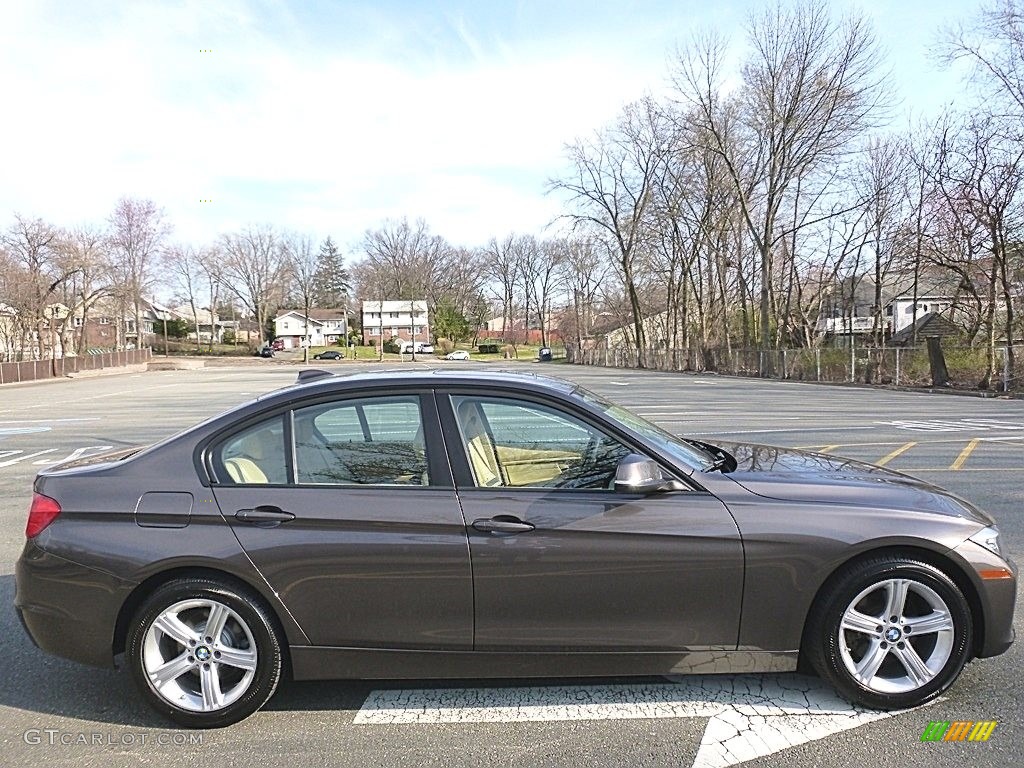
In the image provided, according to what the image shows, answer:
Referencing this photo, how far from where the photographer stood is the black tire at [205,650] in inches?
119

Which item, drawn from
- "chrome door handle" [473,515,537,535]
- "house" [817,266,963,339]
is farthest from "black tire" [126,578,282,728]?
"house" [817,266,963,339]

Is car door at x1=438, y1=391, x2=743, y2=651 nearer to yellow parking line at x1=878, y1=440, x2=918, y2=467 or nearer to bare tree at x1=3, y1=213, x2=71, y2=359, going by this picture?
yellow parking line at x1=878, y1=440, x2=918, y2=467

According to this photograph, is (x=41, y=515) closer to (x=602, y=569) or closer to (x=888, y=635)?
(x=602, y=569)

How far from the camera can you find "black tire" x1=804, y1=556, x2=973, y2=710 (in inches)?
118

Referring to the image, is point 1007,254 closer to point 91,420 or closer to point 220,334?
point 91,420

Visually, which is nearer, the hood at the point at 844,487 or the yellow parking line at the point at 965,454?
the hood at the point at 844,487

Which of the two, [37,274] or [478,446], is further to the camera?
[37,274]

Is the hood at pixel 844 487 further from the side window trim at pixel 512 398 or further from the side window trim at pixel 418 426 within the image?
the side window trim at pixel 418 426

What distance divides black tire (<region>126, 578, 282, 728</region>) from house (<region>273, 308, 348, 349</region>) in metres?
108

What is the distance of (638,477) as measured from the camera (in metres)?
2.97

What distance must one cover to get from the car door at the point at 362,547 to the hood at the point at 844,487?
4.48 feet

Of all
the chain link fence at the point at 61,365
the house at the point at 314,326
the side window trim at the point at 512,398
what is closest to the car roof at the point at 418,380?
the side window trim at the point at 512,398

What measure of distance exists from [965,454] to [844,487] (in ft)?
25.6

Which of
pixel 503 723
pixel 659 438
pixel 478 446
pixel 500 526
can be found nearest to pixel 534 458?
pixel 478 446
